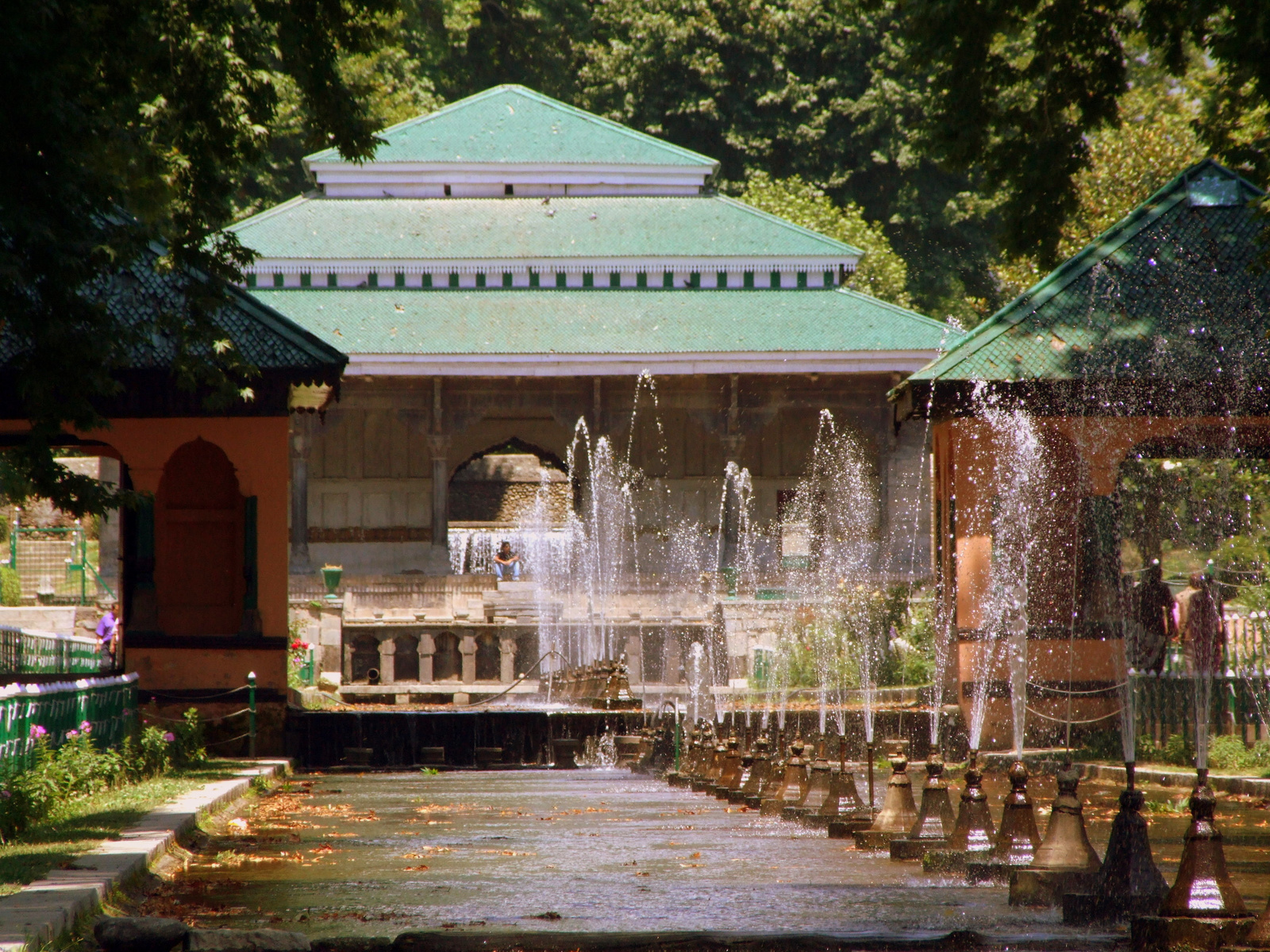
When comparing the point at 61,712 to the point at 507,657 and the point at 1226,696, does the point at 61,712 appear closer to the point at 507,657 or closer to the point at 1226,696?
the point at 1226,696

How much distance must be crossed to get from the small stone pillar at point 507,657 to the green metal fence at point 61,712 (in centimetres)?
1052

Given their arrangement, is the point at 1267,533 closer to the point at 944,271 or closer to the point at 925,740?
the point at 925,740

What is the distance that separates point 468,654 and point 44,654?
7.12 m

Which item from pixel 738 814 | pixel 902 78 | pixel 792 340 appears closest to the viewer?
pixel 738 814

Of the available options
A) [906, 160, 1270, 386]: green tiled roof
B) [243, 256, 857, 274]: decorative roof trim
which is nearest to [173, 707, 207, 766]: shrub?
[906, 160, 1270, 386]: green tiled roof

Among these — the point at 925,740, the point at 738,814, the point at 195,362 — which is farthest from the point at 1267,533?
the point at 195,362

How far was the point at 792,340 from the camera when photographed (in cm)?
3031

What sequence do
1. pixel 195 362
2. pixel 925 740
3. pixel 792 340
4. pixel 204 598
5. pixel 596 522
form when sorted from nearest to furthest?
pixel 195 362, pixel 925 740, pixel 204 598, pixel 792 340, pixel 596 522

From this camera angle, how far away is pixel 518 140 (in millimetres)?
35625

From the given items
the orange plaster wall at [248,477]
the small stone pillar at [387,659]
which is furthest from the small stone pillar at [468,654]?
the orange plaster wall at [248,477]

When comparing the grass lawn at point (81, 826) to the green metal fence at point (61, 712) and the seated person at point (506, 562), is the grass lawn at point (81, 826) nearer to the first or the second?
the green metal fence at point (61, 712)

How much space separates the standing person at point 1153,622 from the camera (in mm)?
18125

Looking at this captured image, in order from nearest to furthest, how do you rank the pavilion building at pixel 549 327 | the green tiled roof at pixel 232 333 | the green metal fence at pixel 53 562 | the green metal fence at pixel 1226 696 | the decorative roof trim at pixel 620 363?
the green metal fence at pixel 1226 696 < the green tiled roof at pixel 232 333 < the decorative roof trim at pixel 620 363 < the green metal fence at pixel 53 562 < the pavilion building at pixel 549 327

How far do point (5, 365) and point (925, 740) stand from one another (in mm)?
10361
